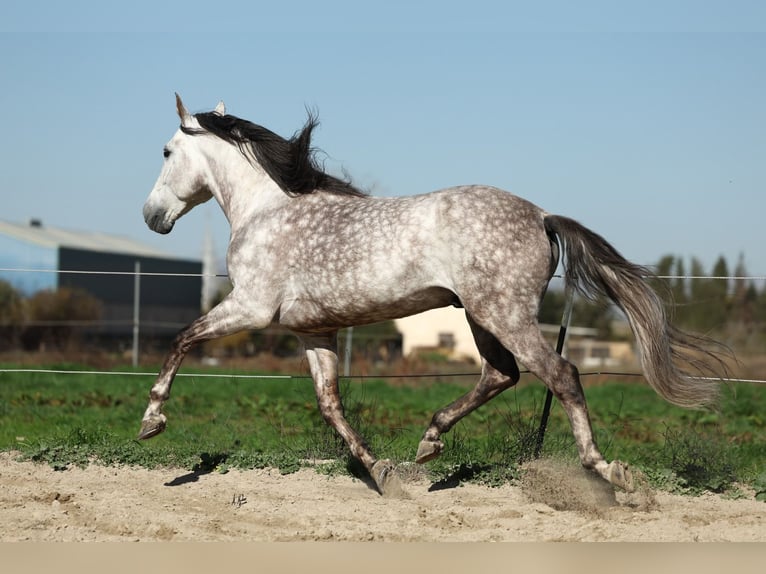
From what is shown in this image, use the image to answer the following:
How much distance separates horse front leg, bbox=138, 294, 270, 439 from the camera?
6.18 meters

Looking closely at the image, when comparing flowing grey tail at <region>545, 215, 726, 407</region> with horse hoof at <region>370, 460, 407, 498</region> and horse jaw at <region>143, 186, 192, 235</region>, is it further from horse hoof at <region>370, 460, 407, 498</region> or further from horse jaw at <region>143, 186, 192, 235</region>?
horse jaw at <region>143, 186, 192, 235</region>

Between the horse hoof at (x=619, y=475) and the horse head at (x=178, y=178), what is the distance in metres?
3.58

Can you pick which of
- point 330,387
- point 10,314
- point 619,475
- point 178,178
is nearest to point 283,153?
point 178,178

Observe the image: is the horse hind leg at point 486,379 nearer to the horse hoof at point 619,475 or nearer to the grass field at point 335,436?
the grass field at point 335,436

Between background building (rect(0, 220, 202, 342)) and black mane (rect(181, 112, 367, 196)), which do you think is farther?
background building (rect(0, 220, 202, 342))

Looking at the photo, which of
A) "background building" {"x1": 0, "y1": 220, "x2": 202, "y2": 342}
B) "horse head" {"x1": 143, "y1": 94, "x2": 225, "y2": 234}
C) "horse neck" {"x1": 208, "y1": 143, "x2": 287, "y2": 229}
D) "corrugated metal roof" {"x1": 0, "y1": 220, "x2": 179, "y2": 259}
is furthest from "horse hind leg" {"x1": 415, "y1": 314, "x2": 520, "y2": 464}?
"corrugated metal roof" {"x1": 0, "y1": 220, "x2": 179, "y2": 259}

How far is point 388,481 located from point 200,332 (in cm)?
161

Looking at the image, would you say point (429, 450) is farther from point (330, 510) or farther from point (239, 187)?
point (239, 187)

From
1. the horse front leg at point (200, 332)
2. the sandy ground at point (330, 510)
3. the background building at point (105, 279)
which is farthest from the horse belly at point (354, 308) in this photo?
the background building at point (105, 279)

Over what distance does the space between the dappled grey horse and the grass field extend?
2.13 feet

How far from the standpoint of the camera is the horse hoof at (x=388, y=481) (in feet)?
20.1

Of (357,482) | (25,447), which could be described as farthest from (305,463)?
(25,447)

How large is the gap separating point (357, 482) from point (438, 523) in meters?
1.28

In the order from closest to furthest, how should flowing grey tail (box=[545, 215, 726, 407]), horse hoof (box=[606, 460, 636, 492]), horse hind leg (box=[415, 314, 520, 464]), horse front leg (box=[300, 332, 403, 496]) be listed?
horse hoof (box=[606, 460, 636, 492]), flowing grey tail (box=[545, 215, 726, 407]), horse hind leg (box=[415, 314, 520, 464]), horse front leg (box=[300, 332, 403, 496])
